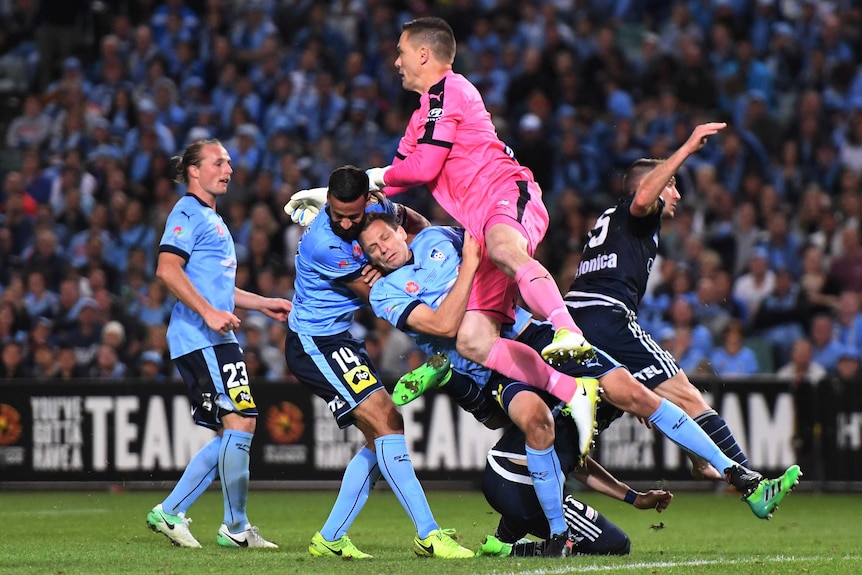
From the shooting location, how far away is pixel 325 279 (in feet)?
26.6

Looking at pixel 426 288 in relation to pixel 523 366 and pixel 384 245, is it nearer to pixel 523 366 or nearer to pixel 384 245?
pixel 384 245

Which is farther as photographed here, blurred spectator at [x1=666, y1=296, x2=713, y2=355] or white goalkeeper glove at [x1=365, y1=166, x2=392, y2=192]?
blurred spectator at [x1=666, y1=296, x2=713, y2=355]

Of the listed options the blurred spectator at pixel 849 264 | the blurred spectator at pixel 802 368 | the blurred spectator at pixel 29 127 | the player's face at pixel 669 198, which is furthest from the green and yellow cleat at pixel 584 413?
the blurred spectator at pixel 29 127

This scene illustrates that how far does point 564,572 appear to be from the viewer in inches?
257

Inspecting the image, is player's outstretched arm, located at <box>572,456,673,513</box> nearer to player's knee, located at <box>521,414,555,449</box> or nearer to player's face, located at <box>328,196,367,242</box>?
player's knee, located at <box>521,414,555,449</box>

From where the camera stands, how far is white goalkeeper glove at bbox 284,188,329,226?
27.7ft

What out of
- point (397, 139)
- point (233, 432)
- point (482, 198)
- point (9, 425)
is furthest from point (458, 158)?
point (397, 139)

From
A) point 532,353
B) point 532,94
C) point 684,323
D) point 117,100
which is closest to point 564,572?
point 532,353

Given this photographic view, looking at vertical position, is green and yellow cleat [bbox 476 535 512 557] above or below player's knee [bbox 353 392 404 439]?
below

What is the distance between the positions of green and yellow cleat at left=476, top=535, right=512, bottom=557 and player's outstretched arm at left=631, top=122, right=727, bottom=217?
2.25 meters

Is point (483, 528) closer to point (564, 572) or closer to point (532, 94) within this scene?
point (564, 572)

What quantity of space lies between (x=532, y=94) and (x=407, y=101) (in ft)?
5.80

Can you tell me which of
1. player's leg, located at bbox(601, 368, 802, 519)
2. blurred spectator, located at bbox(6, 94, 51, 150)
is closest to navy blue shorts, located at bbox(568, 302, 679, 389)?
Result: player's leg, located at bbox(601, 368, 802, 519)

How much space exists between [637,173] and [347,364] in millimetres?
2415
